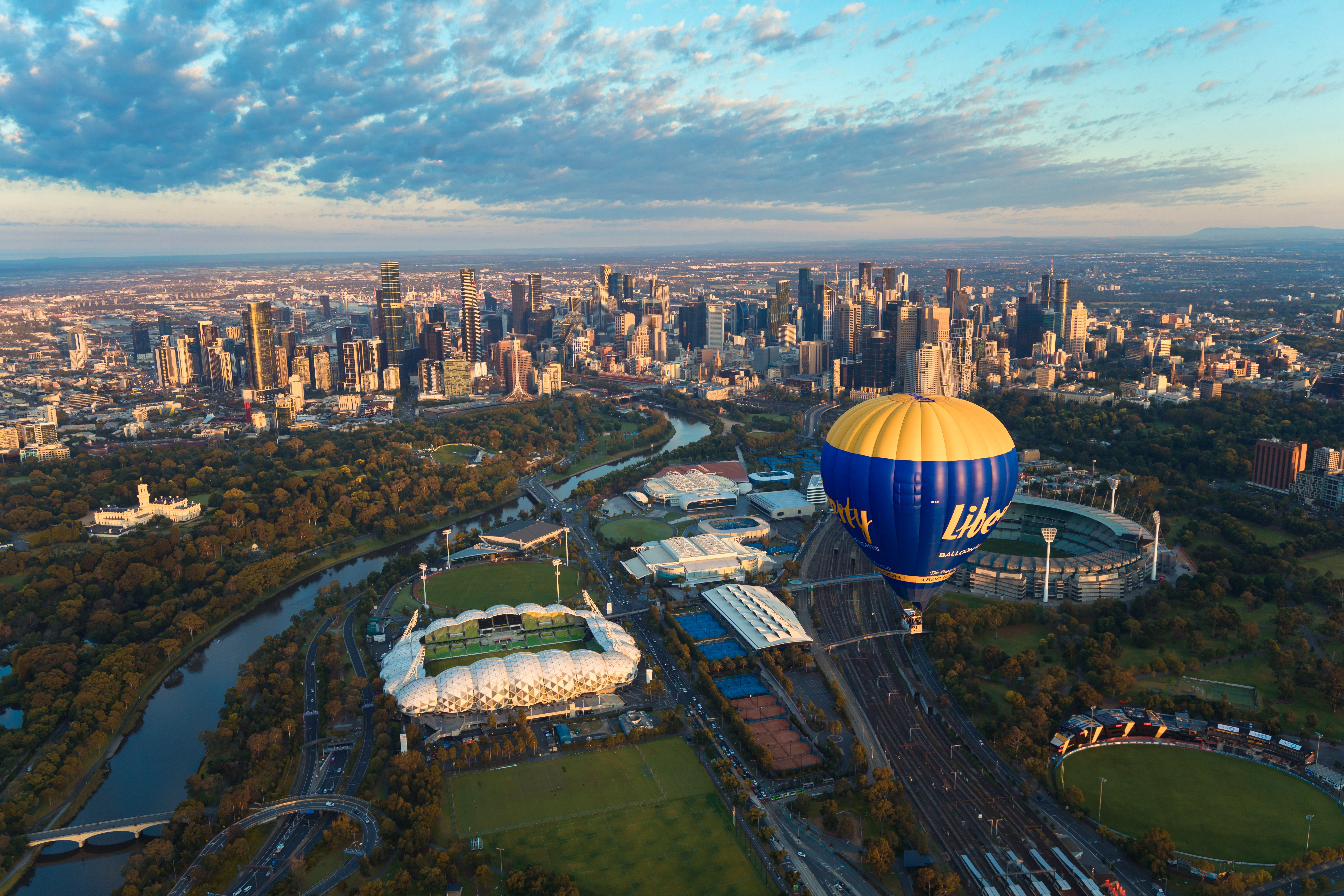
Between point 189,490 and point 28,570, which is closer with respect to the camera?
point 28,570

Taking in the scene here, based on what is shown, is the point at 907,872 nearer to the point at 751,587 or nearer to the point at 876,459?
the point at 876,459

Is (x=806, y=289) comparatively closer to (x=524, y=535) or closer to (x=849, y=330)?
(x=849, y=330)

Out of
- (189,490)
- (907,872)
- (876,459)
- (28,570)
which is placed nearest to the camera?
(907,872)

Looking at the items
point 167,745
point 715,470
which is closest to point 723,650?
point 167,745

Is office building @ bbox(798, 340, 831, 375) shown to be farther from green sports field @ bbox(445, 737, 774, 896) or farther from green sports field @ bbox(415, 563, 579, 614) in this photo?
green sports field @ bbox(445, 737, 774, 896)

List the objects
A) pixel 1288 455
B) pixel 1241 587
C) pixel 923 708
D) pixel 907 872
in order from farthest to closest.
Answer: pixel 1288 455
pixel 1241 587
pixel 923 708
pixel 907 872

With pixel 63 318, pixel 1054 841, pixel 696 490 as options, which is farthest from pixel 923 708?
pixel 63 318

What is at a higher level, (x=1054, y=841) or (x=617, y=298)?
(x=617, y=298)
